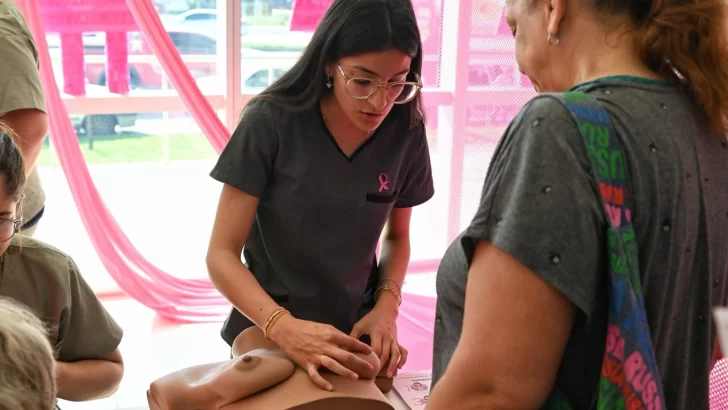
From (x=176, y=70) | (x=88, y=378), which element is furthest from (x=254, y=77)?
(x=88, y=378)

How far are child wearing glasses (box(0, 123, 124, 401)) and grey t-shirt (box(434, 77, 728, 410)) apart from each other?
2.76 feet

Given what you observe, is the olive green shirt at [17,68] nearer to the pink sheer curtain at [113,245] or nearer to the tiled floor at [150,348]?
the tiled floor at [150,348]

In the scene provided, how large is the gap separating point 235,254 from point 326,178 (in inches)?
9.9

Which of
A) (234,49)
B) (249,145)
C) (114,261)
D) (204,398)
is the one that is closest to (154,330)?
(114,261)

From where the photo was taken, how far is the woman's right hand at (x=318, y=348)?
139 cm

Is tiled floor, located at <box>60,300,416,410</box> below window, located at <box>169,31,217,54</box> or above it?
below

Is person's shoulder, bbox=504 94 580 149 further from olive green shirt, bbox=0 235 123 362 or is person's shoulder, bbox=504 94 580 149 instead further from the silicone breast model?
olive green shirt, bbox=0 235 123 362

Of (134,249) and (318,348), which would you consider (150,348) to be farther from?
(318,348)

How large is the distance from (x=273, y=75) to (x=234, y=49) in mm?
412

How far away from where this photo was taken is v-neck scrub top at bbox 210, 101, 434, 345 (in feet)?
5.47

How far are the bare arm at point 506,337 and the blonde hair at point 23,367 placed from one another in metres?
0.51

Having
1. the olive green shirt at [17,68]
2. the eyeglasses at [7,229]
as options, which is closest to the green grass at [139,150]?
the olive green shirt at [17,68]

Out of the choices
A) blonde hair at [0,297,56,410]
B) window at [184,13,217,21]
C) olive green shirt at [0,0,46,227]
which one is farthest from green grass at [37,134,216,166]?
blonde hair at [0,297,56,410]

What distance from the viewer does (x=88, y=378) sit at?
5.02ft
